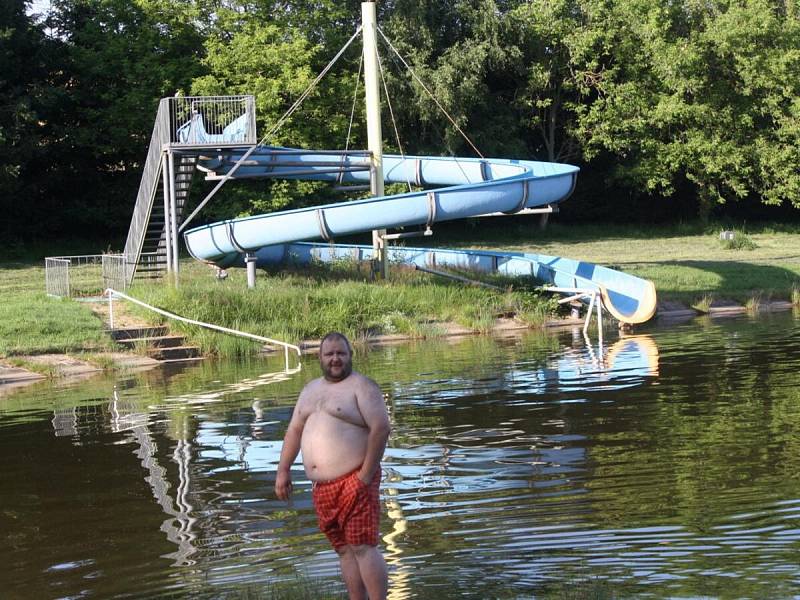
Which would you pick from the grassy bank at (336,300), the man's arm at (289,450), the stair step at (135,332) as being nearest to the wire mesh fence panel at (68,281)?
the grassy bank at (336,300)

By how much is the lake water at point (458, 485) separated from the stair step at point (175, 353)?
4.04 metres

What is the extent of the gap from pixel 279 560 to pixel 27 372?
1435 centimetres

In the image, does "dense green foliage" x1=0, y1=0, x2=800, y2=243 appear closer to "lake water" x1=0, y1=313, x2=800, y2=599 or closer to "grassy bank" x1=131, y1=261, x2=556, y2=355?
"grassy bank" x1=131, y1=261, x2=556, y2=355

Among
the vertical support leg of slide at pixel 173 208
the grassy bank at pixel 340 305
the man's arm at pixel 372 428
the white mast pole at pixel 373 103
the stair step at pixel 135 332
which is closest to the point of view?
the man's arm at pixel 372 428

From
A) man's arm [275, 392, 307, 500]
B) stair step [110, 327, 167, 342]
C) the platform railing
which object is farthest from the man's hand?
the platform railing

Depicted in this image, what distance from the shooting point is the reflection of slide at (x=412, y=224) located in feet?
88.7

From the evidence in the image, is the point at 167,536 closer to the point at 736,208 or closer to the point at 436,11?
the point at 436,11

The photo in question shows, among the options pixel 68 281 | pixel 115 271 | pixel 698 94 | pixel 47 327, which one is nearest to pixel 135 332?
pixel 47 327

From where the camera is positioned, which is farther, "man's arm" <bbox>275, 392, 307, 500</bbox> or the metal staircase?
the metal staircase

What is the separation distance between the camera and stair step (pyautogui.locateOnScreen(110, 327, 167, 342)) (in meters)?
24.0

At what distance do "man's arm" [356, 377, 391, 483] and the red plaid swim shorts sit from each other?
0.26 feet

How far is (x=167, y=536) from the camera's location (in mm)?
9258

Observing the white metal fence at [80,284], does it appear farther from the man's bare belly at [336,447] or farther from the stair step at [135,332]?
the man's bare belly at [336,447]

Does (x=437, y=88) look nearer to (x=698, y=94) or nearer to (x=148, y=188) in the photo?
(x=698, y=94)
